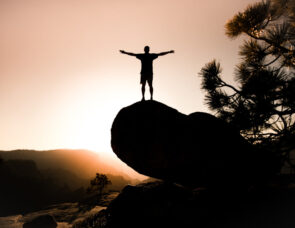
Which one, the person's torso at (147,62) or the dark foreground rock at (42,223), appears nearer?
the person's torso at (147,62)

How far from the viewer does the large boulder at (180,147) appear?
8898 mm

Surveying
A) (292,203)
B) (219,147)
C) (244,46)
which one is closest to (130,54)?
(244,46)

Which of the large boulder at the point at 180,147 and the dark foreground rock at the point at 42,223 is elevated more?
the large boulder at the point at 180,147

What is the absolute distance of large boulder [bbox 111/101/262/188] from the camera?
890 cm

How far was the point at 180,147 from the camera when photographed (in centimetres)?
905

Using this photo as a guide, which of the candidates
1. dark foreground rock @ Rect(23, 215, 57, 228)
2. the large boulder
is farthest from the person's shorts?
dark foreground rock @ Rect(23, 215, 57, 228)

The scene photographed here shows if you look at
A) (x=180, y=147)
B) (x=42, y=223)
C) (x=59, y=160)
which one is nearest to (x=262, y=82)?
(x=180, y=147)

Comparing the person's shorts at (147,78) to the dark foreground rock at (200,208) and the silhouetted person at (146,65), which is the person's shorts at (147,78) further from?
the dark foreground rock at (200,208)

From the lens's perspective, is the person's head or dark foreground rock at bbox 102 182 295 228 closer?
dark foreground rock at bbox 102 182 295 228

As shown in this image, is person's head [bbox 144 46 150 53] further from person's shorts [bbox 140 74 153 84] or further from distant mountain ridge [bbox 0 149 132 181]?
distant mountain ridge [bbox 0 149 132 181]

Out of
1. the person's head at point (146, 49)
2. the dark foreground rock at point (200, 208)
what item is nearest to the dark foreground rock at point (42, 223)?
the dark foreground rock at point (200, 208)

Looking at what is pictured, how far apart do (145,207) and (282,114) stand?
21.0 feet

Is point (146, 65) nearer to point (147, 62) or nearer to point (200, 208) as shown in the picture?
point (147, 62)

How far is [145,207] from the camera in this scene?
832 centimetres
